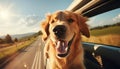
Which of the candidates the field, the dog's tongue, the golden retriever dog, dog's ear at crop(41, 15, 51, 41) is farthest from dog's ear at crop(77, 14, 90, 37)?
→ dog's ear at crop(41, 15, 51, 41)

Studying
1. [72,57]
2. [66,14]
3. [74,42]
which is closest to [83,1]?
[66,14]

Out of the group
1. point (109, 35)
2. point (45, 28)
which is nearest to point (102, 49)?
point (109, 35)

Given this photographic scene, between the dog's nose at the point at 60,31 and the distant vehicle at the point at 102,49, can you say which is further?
the dog's nose at the point at 60,31

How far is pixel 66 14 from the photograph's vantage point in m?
4.09

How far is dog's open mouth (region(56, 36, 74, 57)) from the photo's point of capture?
3.60 meters

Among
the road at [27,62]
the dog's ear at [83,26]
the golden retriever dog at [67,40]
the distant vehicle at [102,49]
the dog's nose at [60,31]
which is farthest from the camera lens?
the road at [27,62]

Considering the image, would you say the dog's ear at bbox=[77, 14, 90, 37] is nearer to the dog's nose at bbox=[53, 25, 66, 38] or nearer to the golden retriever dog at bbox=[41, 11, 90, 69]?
the golden retriever dog at bbox=[41, 11, 90, 69]

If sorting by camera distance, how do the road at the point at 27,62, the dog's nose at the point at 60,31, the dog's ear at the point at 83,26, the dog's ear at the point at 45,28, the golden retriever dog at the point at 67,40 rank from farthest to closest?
the road at the point at 27,62 → the dog's ear at the point at 45,28 → the dog's ear at the point at 83,26 → the golden retriever dog at the point at 67,40 → the dog's nose at the point at 60,31

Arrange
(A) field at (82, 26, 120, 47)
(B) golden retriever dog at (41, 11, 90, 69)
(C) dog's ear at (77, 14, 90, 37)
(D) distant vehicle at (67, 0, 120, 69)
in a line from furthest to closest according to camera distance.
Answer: (C) dog's ear at (77, 14, 90, 37) → (B) golden retriever dog at (41, 11, 90, 69) → (A) field at (82, 26, 120, 47) → (D) distant vehicle at (67, 0, 120, 69)

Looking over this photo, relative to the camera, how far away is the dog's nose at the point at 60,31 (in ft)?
11.5

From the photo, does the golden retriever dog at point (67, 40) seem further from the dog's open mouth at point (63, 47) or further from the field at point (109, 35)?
the field at point (109, 35)

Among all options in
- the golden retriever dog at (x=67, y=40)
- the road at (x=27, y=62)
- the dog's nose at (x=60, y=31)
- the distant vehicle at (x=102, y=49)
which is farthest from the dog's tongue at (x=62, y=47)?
the road at (x=27, y=62)

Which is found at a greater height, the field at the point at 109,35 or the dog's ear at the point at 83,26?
the dog's ear at the point at 83,26

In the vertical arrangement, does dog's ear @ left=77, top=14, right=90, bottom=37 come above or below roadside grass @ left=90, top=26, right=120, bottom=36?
above
